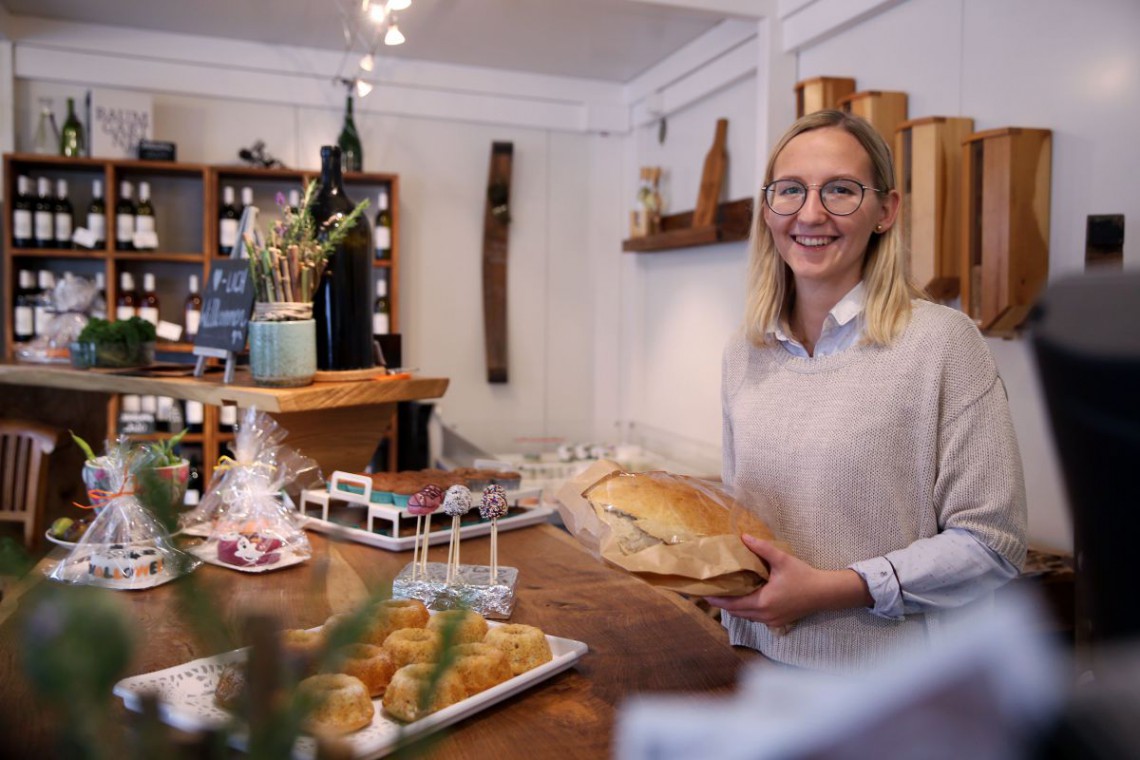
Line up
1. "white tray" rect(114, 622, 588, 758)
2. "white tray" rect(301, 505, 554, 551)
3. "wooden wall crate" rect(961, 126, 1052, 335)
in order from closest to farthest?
"white tray" rect(114, 622, 588, 758) < "white tray" rect(301, 505, 554, 551) < "wooden wall crate" rect(961, 126, 1052, 335)

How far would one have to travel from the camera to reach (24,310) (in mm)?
4652

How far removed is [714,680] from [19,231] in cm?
470

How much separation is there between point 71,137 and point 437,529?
3.96 m

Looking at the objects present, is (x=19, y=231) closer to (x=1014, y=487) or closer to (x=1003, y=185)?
(x=1003, y=185)

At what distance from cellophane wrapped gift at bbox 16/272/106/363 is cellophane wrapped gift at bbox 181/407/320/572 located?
3.06ft

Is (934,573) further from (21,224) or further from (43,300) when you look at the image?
(21,224)

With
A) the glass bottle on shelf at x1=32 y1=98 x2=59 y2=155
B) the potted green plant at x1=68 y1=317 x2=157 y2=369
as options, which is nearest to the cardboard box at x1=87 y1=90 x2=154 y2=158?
the glass bottle on shelf at x1=32 y1=98 x2=59 y2=155

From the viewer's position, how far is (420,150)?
220 inches

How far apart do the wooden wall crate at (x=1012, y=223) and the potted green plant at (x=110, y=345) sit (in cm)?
247

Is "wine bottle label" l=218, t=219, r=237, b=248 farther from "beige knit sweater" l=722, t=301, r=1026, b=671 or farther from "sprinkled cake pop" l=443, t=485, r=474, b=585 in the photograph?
"beige knit sweater" l=722, t=301, r=1026, b=671

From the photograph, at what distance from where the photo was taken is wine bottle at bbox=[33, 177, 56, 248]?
468 centimetres

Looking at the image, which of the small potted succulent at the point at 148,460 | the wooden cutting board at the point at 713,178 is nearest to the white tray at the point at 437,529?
the small potted succulent at the point at 148,460

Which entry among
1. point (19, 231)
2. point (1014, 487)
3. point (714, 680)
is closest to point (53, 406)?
point (19, 231)

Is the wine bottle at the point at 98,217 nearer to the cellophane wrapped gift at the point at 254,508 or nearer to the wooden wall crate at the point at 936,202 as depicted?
the cellophane wrapped gift at the point at 254,508
